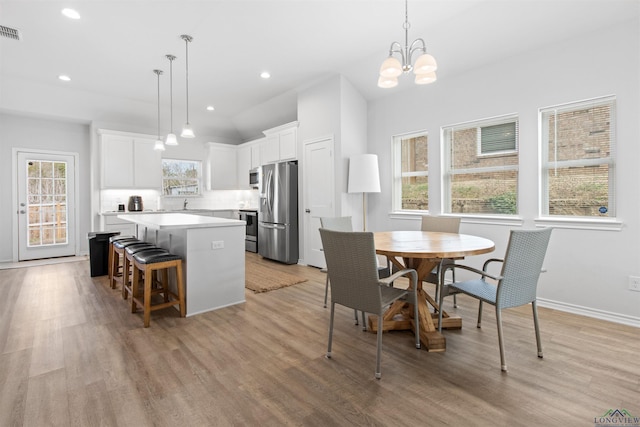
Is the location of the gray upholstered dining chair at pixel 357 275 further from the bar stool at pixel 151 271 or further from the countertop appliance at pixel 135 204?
the countertop appliance at pixel 135 204

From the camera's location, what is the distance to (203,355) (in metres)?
2.30

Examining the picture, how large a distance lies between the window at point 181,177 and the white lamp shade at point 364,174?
4.40m

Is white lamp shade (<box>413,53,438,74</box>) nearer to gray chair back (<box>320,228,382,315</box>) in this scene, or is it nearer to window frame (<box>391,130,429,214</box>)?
gray chair back (<box>320,228,382,315</box>)

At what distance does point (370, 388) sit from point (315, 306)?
149 cm

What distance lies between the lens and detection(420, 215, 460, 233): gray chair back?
3.33 meters

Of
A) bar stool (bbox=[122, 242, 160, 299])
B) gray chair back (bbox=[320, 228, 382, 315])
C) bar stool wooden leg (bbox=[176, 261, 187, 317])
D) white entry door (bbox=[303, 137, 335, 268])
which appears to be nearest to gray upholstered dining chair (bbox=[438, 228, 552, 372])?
gray chair back (bbox=[320, 228, 382, 315])

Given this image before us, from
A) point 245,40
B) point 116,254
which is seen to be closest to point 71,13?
point 245,40

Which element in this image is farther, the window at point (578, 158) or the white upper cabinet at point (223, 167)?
the white upper cabinet at point (223, 167)

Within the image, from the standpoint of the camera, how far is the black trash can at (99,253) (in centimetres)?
462

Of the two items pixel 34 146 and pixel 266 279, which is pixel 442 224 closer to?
pixel 266 279

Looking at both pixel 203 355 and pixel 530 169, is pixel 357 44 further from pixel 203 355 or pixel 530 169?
pixel 203 355

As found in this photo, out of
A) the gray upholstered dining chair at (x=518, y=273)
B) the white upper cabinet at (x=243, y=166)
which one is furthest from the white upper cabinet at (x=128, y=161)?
the gray upholstered dining chair at (x=518, y=273)

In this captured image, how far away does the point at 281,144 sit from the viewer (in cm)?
585

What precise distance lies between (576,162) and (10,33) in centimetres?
622
